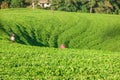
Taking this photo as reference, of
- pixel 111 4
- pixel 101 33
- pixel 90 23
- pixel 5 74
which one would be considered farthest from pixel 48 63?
pixel 111 4

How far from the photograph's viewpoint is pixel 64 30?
6444 cm

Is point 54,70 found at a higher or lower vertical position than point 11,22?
higher

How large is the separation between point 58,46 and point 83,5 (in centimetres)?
5100

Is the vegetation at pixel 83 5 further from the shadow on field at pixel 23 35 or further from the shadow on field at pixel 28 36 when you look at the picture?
the shadow on field at pixel 23 35

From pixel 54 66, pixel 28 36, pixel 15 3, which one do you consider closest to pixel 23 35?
pixel 28 36

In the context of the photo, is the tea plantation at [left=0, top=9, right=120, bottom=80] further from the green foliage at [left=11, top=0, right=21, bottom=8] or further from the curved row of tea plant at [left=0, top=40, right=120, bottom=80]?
the green foliage at [left=11, top=0, right=21, bottom=8]

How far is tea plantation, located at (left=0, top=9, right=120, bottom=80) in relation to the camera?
23.2 metres

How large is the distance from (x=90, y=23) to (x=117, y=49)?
1293cm

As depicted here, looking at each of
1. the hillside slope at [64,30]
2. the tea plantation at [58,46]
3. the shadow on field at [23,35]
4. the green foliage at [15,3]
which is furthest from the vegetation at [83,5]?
the shadow on field at [23,35]

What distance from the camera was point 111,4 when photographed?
10694 cm

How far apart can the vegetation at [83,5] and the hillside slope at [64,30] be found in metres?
29.7

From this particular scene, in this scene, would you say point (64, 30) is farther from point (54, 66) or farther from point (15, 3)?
point (15, 3)

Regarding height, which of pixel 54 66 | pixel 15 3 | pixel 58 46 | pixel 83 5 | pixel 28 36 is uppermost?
pixel 54 66

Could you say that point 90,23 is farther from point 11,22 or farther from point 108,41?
point 11,22
